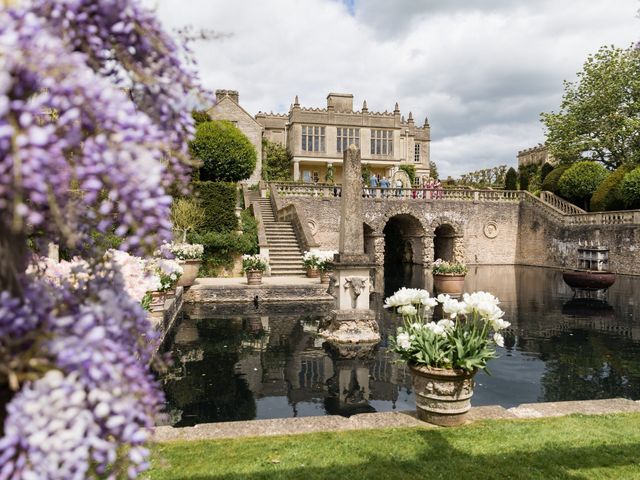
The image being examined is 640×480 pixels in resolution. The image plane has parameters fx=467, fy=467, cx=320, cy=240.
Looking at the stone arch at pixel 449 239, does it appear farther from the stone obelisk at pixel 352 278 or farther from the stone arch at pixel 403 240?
the stone obelisk at pixel 352 278

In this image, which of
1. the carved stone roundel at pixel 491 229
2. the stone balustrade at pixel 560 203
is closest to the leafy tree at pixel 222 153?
the carved stone roundel at pixel 491 229

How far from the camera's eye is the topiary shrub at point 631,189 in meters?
25.4

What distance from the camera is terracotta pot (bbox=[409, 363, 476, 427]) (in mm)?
4992

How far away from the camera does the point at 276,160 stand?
4534 cm

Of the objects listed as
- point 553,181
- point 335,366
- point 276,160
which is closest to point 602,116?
point 553,181

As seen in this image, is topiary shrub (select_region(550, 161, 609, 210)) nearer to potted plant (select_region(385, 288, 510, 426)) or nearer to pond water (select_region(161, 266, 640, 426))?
pond water (select_region(161, 266, 640, 426))

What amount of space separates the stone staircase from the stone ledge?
13.6 m

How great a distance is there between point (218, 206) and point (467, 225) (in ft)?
58.1

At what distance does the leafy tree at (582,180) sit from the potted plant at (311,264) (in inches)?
867

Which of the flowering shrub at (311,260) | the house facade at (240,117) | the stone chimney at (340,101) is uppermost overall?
the stone chimney at (340,101)

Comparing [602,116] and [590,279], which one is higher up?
[602,116]

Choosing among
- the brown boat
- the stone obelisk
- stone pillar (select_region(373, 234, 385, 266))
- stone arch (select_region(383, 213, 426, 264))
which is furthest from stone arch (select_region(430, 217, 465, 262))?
the stone obelisk

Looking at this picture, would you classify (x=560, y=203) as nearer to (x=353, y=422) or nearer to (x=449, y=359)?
(x=449, y=359)

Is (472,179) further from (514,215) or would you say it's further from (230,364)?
(230,364)
